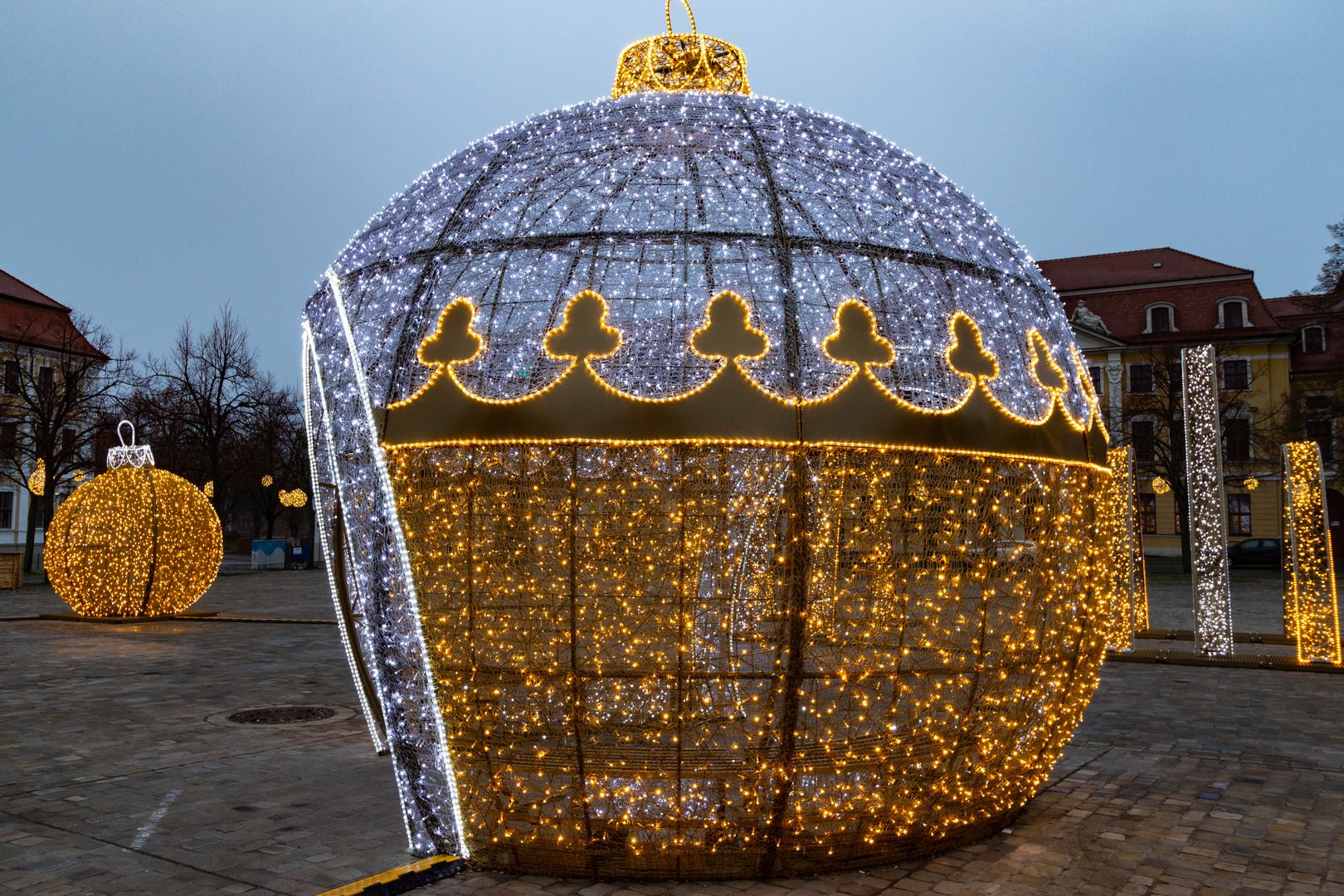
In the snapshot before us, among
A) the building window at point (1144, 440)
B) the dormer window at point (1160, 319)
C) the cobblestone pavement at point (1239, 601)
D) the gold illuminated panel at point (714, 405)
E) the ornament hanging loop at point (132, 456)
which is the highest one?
the dormer window at point (1160, 319)

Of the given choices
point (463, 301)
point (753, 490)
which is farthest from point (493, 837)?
point (463, 301)

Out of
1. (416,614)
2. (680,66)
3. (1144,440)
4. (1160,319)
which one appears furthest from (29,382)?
(1160,319)

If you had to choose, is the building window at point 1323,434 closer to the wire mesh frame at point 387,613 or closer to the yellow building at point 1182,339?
the yellow building at point 1182,339

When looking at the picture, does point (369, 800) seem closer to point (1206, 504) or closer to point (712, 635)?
point (712, 635)

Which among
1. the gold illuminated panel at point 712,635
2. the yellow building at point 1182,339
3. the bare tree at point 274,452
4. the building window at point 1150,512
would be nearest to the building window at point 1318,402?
the yellow building at point 1182,339

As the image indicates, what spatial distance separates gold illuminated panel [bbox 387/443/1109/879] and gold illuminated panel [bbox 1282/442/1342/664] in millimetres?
9771

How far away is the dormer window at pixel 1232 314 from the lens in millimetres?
40812

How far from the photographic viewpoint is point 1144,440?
33250 millimetres

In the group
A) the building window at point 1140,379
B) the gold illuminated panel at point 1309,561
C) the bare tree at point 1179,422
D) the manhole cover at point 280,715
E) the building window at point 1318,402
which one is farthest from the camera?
the building window at point 1140,379

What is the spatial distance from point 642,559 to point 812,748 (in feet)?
3.88

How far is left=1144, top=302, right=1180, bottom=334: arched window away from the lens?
41.4 metres

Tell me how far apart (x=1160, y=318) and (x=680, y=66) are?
41458 millimetres

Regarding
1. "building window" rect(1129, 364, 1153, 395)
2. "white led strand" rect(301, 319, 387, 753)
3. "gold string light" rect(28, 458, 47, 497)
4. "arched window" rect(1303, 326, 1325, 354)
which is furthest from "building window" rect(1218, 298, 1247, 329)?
"white led strand" rect(301, 319, 387, 753)

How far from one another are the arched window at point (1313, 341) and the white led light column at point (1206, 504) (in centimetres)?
3498
